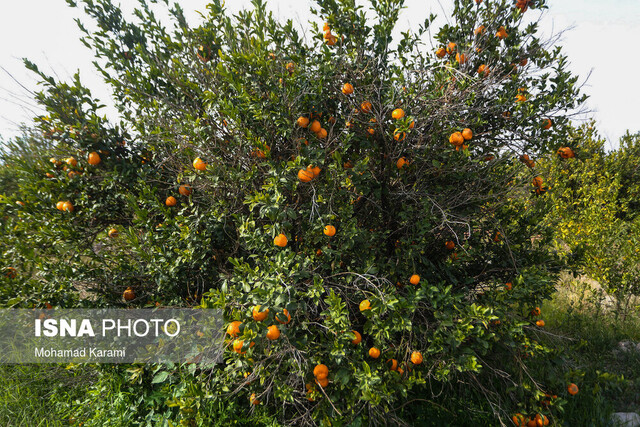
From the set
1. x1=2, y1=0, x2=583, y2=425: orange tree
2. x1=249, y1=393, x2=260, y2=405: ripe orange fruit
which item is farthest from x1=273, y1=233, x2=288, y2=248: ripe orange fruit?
x1=249, y1=393, x2=260, y2=405: ripe orange fruit

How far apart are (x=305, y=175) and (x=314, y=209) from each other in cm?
23

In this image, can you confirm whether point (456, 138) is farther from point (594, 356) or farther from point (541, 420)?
point (594, 356)

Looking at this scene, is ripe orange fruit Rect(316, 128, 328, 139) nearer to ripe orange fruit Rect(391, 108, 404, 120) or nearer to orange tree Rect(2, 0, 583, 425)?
orange tree Rect(2, 0, 583, 425)

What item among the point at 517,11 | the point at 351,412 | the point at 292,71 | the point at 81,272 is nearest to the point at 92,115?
the point at 81,272

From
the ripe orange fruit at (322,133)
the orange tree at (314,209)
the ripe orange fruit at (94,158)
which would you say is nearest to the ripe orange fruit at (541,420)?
the orange tree at (314,209)

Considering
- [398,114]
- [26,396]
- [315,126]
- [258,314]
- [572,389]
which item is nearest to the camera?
[258,314]

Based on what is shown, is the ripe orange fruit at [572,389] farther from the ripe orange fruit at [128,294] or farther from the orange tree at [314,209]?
the ripe orange fruit at [128,294]

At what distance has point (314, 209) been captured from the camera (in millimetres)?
2244

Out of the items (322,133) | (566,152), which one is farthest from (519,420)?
(322,133)

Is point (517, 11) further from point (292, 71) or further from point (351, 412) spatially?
point (351, 412)

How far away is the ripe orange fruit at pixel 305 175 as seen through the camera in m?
2.11

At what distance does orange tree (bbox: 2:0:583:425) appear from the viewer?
2.11 m

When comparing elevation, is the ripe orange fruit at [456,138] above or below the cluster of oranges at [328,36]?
below

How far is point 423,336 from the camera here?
2.35m
